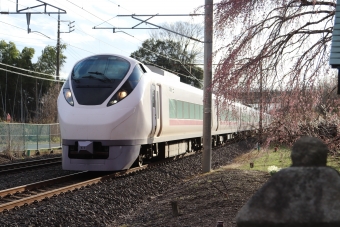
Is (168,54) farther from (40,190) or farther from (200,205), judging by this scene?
(200,205)

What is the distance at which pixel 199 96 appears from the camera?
75.7 ft

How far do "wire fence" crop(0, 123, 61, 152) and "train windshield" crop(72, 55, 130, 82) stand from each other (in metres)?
9.27

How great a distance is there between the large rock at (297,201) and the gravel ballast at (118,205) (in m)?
4.09

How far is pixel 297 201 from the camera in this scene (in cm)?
295


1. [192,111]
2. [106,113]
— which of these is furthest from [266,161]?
[106,113]

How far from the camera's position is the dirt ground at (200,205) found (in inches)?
297

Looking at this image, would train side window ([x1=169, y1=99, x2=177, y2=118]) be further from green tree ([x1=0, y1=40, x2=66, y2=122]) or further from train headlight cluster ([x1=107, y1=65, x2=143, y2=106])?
green tree ([x1=0, y1=40, x2=66, y2=122])

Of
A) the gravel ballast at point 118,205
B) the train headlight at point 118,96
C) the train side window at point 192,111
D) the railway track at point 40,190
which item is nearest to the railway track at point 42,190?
the railway track at point 40,190

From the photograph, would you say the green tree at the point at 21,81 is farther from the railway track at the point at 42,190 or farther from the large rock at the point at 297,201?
the large rock at the point at 297,201

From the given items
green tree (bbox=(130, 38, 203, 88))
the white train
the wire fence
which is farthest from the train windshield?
green tree (bbox=(130, 38, 203, 88))

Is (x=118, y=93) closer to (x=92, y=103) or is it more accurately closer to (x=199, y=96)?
(x=92, y=103)

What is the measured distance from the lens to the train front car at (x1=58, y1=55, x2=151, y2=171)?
41.4 ft

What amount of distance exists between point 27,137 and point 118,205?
15709 millimetres

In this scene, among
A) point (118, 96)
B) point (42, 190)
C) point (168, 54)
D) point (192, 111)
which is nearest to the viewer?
point (42, 190)
